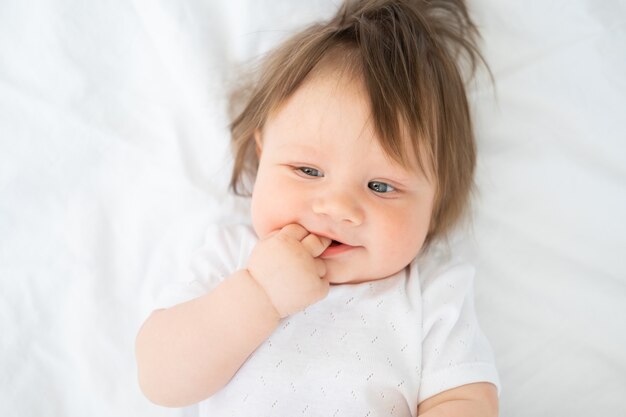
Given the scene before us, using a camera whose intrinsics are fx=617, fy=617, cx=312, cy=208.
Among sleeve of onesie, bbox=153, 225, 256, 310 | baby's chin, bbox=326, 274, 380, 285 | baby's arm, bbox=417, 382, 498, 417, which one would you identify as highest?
sleeve of onesie, bbox=153, 225, 256, 310

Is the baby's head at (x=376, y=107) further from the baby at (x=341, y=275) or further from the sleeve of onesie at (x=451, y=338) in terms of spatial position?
the sleeve of onesie at (x=451, y=338)

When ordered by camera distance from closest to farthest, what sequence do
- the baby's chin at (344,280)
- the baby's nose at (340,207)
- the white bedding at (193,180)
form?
the baby's nose at (340,207), the baby's chin at (344,280), the white bedding at (193,180)

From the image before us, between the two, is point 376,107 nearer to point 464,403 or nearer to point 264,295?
point 264,295

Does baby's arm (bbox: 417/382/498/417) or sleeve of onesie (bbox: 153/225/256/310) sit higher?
sleeve of onesie (bbox: 153/225/256/310)

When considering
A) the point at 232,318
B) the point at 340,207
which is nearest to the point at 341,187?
the point at 340,207

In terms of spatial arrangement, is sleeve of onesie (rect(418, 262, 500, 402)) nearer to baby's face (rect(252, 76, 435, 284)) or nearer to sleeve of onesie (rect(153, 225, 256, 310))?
baby's face (rect(252, 76, 435, 284))

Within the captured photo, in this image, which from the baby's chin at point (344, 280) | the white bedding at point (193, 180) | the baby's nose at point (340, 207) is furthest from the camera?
the white bedding at point (193, 180)

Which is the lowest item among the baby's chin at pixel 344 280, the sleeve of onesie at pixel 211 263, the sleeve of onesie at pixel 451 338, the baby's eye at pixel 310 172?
the sleeve of onesie at pixel 451 338

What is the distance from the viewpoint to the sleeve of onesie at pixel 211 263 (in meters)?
1.29

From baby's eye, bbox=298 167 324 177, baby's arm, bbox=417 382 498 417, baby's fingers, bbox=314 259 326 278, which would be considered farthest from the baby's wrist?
baby's arm, bbox=417 382 498 417

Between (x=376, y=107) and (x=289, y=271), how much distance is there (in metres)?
0.35

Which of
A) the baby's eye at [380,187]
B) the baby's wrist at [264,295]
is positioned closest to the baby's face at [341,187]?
the baby's eye at [380,187]

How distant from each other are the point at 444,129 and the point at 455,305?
369mm

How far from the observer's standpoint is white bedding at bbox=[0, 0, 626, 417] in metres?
1.39
